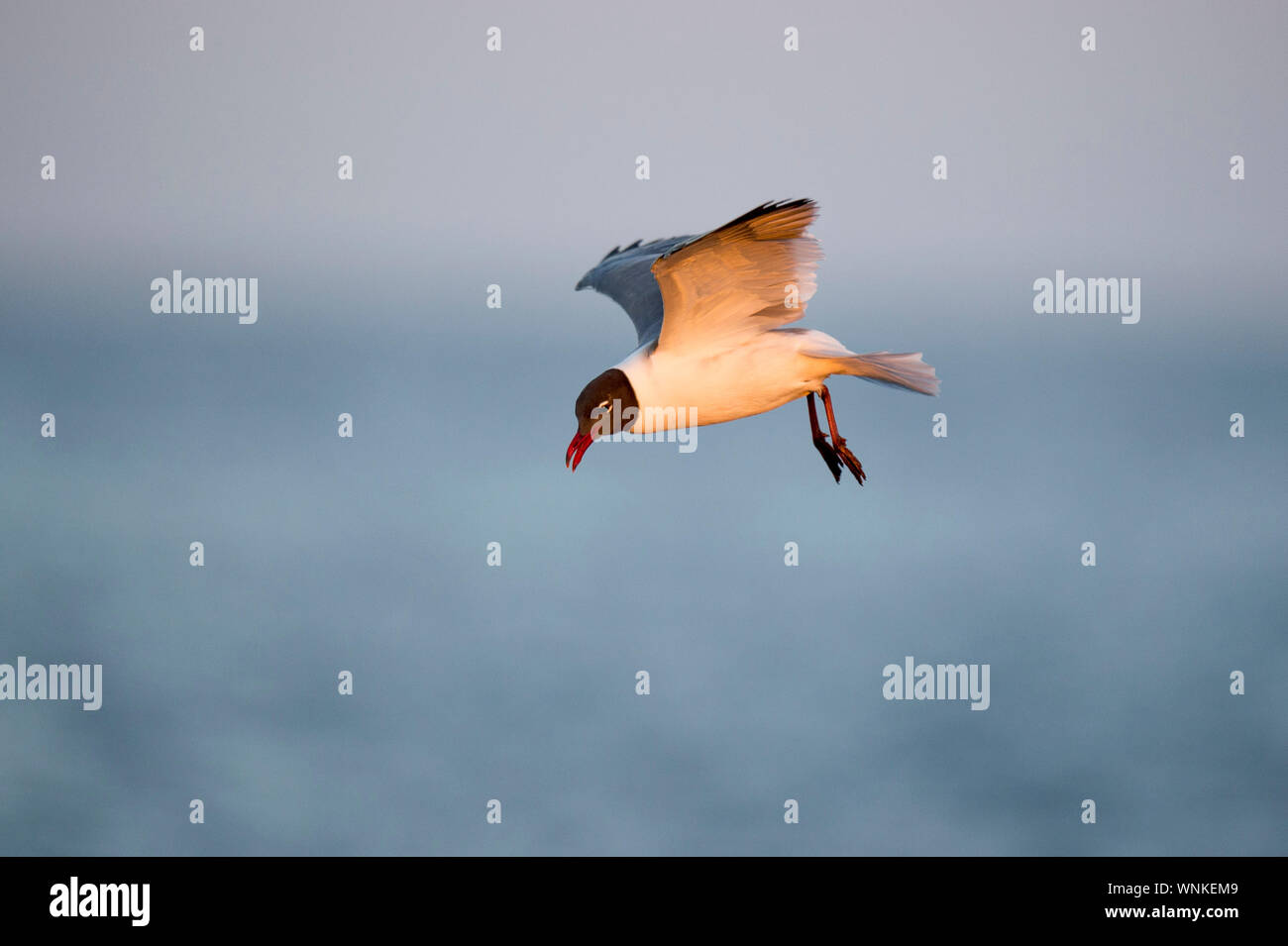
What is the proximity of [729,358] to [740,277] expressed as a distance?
38 centimetres

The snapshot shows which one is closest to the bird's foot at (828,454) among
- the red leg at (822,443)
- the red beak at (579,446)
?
the red leg at (822,443)

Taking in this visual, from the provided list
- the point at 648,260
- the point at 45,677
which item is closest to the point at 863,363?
the point at 648,260

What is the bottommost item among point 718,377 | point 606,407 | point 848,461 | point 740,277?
point 848,461

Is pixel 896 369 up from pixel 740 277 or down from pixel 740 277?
down

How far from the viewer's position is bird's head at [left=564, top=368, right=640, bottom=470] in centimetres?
574

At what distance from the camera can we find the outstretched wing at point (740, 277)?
5332 mm

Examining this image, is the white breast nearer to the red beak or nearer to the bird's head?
the bird's head

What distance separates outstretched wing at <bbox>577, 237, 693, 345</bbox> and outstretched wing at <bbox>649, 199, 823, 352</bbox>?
0.41 metres

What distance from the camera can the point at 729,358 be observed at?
5934 millimetres

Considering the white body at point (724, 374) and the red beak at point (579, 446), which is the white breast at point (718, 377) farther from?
the red beak at point (579, 446)

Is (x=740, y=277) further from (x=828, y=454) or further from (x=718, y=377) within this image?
(x=828, y=454)

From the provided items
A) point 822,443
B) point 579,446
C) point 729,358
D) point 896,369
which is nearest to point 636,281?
point 729,358

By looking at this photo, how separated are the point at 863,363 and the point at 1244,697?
73.7 feet

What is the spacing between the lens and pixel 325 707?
25.2 m
